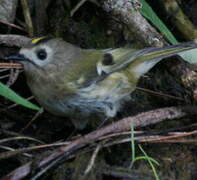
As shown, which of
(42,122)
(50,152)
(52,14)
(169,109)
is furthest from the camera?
(52,14)

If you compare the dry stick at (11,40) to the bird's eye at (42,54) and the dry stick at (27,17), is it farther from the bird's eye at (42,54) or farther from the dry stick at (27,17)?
the bird's eye at (42,54)

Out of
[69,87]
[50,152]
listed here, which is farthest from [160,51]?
[50,152]

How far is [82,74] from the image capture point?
2.95 metres

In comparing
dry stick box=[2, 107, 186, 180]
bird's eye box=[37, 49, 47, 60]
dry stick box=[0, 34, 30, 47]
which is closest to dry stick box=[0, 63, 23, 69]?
dry stick box=[0, 34, 30, 47]

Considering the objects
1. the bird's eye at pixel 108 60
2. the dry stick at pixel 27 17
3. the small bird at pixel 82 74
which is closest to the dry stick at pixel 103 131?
the small bird at pixel 82 74

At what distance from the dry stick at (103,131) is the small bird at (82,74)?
32 centimetres

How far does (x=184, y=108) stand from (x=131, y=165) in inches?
23.3

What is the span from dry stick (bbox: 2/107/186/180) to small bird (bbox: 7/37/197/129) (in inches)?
12.7

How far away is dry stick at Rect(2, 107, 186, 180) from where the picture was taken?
2262mm

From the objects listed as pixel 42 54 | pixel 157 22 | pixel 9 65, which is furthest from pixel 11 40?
pixel 157 22

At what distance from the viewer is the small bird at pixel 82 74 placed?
108 inches

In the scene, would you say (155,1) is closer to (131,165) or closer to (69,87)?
(69,87)

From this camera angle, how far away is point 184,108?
279cm

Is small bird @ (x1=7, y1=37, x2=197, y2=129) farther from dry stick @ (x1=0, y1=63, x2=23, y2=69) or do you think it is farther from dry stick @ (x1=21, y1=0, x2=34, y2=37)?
dry stick @ (x1=21, y1=0, x2=34, y2=37)
